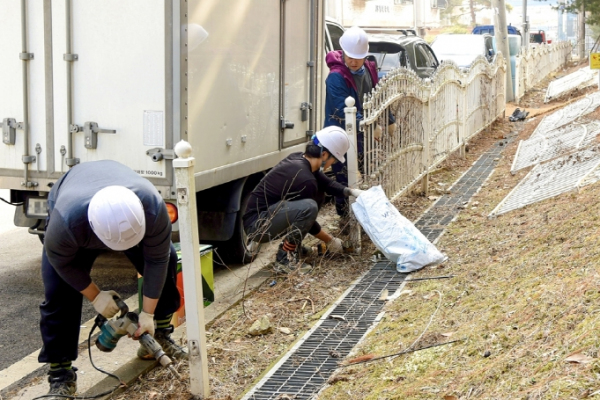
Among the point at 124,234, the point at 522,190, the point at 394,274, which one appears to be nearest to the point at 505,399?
the point at 124,234

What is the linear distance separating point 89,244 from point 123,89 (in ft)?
7.00

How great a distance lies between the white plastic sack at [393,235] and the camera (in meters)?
6.15

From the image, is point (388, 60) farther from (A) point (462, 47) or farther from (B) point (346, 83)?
(A) point (462, 47)

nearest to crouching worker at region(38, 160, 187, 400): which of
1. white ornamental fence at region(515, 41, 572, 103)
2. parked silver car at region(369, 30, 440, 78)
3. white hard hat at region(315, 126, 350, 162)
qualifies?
white hard hat at region(315, 126, 350, 162)

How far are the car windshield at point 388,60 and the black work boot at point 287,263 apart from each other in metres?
7.49

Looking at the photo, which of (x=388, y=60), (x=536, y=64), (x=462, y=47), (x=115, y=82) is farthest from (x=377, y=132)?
(x=536, y=64)

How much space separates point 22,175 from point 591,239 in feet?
14.0

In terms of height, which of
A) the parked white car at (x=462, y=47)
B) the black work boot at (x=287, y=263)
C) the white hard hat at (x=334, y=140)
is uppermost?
the parked white car at (x=462, y=47)

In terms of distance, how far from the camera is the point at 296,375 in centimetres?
436

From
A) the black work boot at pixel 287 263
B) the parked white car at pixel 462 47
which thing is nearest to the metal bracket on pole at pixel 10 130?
the black work boot at pixel 287 263

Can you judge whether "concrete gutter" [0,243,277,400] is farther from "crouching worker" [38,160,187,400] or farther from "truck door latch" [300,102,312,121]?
"truck door latch" [300,102,312,121]

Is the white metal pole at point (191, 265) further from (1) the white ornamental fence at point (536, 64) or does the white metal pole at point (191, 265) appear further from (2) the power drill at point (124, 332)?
(1) the white ornamental fence at point (536, 64)

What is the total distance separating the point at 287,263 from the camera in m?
6.51

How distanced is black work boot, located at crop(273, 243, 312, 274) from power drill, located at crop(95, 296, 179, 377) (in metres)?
2.22
